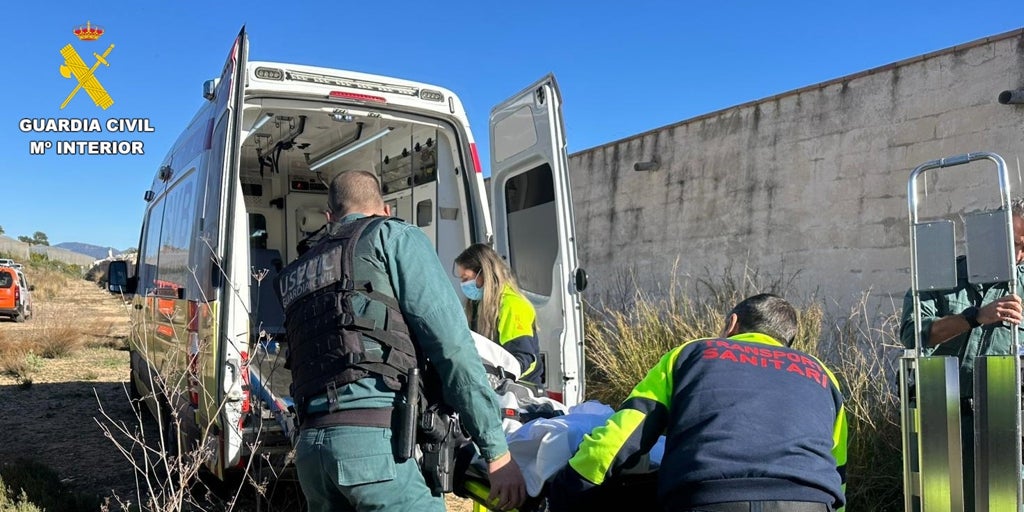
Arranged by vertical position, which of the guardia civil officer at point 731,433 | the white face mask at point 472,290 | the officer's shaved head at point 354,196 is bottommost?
the guardia civil officer at point 731,433

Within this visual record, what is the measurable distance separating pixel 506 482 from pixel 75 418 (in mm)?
7361

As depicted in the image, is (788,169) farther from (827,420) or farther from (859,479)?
(827,420)

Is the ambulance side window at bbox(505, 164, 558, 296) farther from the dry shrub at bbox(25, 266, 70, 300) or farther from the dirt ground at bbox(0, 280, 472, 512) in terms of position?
the dry shrub at bbox(25, 266, 70, 300)

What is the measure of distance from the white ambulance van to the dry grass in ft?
5.28

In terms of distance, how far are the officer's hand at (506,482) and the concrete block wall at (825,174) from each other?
4.90 m

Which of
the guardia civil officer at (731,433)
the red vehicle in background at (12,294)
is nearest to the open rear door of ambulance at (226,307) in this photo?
the guardia civil officer at (731,433)

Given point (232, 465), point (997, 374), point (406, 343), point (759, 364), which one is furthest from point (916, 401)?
point (232, 465)

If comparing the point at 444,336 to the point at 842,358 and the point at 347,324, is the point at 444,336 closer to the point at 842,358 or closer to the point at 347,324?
the point at 347,324

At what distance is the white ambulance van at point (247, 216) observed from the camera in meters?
3.60

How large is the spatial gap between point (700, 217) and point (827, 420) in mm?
6421

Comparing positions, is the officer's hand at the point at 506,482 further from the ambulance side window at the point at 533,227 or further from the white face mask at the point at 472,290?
the ambulance side window at the point at 533,227

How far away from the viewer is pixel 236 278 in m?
3.94

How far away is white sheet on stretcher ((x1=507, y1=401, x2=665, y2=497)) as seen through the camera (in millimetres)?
2488

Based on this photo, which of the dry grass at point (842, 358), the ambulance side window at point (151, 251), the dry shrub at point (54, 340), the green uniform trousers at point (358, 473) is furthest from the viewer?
the dry shrub at point (54, 340)
